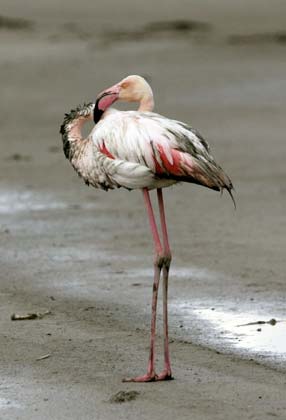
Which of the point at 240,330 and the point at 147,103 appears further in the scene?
the point at 240,330

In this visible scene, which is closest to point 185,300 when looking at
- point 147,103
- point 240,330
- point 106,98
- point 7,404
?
point 240,330

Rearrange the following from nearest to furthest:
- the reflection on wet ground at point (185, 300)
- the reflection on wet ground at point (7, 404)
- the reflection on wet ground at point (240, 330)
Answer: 1. the reflection on wet ground at point (7, 404)
2. the reflection on wet ground at point (240, 330)
3. the reflection on wet ground at point (185, 300)

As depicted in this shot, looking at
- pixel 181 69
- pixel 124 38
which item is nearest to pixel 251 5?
pixel 124 38

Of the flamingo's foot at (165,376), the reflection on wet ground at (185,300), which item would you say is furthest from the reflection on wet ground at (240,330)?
the flamingo's foot at (165,376)

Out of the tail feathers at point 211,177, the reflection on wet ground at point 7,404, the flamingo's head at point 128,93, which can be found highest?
the flamingo's head at point 128,93

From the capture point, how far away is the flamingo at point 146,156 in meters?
6.69

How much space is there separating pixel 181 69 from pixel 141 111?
41.2 ft

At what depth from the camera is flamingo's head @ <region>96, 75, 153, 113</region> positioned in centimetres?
711

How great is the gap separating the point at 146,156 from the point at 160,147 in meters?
0.08

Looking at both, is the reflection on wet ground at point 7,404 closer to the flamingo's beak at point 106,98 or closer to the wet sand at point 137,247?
the wet sand at point 137,247

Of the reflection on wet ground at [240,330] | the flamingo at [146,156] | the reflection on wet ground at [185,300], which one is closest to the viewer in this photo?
the flamingo at [146,156]

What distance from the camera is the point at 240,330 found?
7758 millimetres

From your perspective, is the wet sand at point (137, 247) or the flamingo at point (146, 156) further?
the flamingo at point (146, 156)

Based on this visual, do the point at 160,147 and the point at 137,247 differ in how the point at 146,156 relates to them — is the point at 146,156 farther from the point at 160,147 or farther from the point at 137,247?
the point at 137,247
